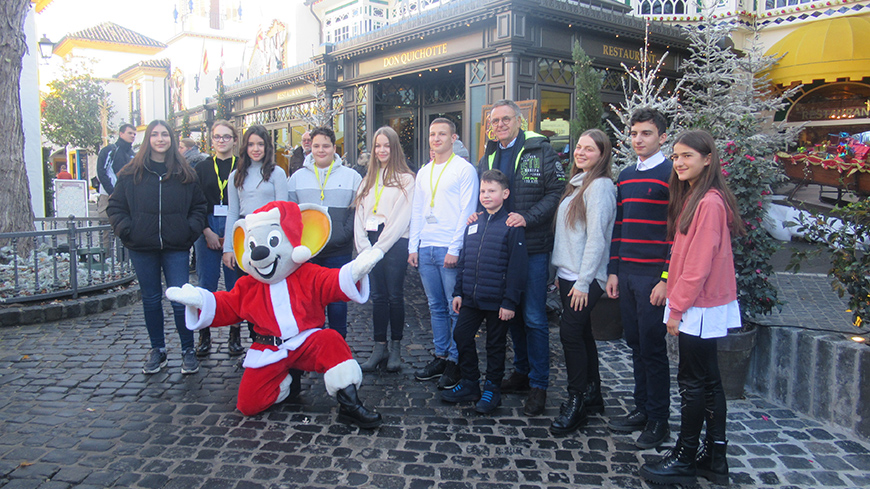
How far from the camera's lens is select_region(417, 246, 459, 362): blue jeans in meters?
4.41

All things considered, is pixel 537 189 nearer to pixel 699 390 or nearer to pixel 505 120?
pixel 505 120

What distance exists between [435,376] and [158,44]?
167 feet

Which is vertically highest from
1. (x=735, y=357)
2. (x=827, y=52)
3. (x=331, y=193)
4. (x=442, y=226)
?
(x=827, y=52)

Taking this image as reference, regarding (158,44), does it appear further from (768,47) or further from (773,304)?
(773,304)

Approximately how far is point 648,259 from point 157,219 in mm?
3846

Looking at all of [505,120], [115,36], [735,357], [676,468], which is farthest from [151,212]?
[115,36]

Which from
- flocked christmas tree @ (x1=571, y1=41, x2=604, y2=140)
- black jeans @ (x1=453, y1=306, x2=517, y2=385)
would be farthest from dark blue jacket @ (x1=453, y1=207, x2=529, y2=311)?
flocked christmas tree @ (x1=571, y1=41, x2=604, y2=140)

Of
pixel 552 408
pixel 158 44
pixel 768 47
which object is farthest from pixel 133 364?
pixel 158 44

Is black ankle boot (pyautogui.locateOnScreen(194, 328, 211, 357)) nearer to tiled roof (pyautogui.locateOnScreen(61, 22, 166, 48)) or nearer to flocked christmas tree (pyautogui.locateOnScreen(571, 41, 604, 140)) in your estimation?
flocked christmas tree (pyautogui.locateOnScreen(571, 41, 604, 140))

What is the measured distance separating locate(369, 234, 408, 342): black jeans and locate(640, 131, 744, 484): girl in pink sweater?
225cm

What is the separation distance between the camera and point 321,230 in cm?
414

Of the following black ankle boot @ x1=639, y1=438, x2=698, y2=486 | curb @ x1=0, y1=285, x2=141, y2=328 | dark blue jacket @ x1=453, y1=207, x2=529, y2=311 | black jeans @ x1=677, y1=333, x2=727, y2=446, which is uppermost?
dark blue jacket @ x1=453, y1=207, x2=529, y2=311

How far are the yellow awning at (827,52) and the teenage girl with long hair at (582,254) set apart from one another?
412 inches

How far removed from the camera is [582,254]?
3715 millimetres
